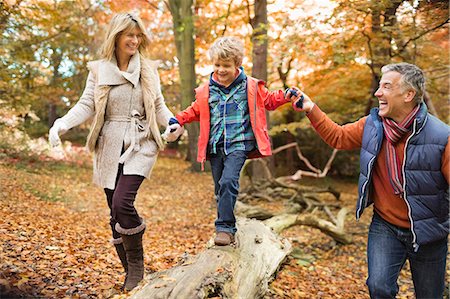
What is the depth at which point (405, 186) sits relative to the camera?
273cm

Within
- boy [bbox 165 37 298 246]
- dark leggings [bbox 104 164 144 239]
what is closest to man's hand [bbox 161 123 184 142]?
boy [bbox 165 37 298 246]

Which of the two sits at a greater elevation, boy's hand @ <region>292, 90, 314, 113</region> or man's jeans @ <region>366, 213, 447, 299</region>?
boy's hand @ <region>292, 90, 314, 113</region>

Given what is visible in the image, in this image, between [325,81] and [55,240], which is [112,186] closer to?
[55,240]

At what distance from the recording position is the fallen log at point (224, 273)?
8.78 feet

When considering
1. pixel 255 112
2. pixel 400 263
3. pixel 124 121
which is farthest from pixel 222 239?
pixel 400 263

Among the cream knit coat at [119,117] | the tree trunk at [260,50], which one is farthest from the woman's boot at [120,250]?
the tree trunk at [260,50]

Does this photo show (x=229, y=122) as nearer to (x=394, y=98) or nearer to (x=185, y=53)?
(x=394, y=98)

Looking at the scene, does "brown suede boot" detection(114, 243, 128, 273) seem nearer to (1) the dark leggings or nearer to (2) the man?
(1) the dark leggings

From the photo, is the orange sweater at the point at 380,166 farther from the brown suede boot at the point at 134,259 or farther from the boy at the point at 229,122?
the brown suede boot at the point at 134,259

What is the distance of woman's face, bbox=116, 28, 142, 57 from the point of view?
10.6ft

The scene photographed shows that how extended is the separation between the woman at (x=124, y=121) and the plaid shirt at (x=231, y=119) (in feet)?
1.28

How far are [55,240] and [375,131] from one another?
299 centimetres

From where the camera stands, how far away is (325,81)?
1130 cm

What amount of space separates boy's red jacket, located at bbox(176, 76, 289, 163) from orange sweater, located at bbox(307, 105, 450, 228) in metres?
0.50
